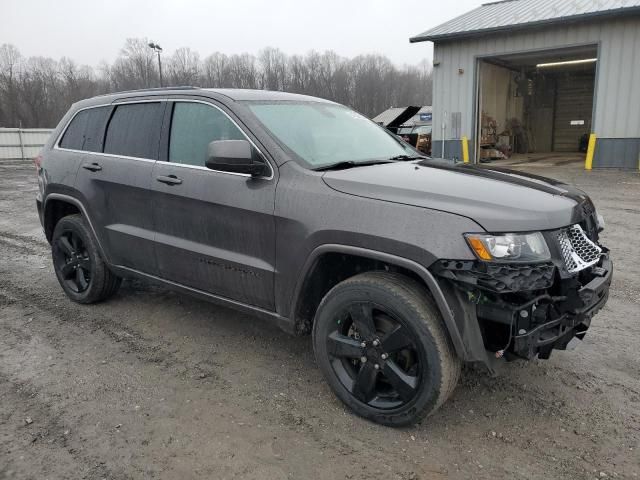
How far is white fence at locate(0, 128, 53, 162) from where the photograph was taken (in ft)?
92.7

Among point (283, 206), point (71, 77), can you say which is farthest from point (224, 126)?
point (71, 77)

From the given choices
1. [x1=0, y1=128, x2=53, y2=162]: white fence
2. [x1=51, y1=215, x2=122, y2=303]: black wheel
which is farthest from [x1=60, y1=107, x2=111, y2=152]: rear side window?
[x1=0, y1=128, x2=53, y2=162]: white fence

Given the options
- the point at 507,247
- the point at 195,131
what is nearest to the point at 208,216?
the point at 195,131

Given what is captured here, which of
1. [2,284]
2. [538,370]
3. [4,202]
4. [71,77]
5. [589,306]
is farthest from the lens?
[71,77]

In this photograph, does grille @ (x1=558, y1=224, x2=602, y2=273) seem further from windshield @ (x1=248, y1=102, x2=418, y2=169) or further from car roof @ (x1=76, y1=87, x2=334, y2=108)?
car roof @ (x1=76, y1=87, x2=334, y2=108)

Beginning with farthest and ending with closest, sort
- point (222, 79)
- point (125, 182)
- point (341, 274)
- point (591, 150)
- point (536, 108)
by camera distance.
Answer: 1. point (222, 79)
2. point (536, 108)
3. point (591, 150)
4. point (125, 182)
5. point (341, 274)

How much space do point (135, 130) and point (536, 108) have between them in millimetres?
23377

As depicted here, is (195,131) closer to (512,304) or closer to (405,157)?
(405,157)

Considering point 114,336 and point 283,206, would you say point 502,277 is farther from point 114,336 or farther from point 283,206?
point 114,336

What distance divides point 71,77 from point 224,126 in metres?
73.2

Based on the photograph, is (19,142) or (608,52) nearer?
(608,52)

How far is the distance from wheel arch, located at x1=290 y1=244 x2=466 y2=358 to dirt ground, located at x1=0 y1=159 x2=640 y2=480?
543 mm

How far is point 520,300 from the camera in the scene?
8.23ft

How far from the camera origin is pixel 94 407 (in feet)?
10.2
